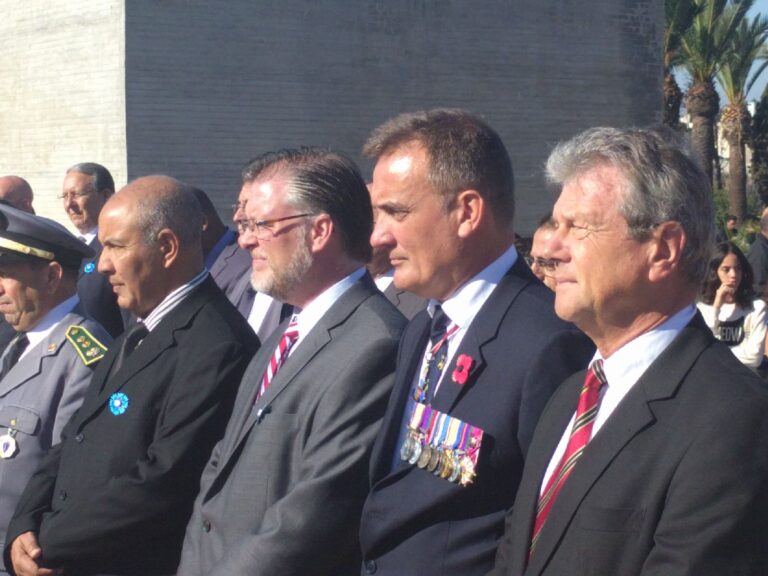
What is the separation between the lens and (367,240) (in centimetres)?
→ 402

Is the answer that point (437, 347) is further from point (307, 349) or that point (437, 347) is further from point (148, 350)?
point (148, 350)

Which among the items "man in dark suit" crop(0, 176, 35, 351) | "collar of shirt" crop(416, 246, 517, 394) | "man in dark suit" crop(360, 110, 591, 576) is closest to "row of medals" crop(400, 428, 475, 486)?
"man in dark suit" crop(360, 110, 591, 576)

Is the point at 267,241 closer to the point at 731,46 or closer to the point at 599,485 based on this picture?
the point at 599,485

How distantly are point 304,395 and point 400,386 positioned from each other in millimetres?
393

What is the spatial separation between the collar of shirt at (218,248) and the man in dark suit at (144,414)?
2.26 meters

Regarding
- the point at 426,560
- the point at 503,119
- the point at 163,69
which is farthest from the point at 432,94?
the point at 426,560

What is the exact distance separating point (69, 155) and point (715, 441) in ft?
55.6

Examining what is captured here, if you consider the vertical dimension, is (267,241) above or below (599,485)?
above

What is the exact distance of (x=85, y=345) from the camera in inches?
190

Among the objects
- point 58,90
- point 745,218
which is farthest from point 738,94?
point 58,90

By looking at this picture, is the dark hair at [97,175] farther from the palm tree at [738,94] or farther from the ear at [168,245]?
the palm tree at [738,94]

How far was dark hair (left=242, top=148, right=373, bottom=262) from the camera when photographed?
3.96 meters

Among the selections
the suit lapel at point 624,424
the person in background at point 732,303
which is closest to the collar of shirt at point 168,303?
the suit lapel at point 624,424

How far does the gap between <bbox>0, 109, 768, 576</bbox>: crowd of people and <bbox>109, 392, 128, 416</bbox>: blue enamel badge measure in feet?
0.08
